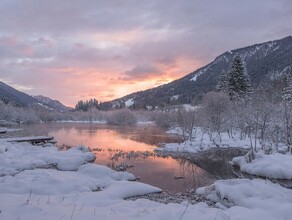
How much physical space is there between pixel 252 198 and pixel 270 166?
8445mm

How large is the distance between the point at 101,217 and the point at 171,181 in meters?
11.4

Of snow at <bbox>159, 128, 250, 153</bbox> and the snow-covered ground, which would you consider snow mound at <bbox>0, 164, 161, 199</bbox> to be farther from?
snow at <bbox>159, 128, 250, 153</bbox>

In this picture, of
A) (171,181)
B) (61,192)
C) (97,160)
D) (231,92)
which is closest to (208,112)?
(231,92)

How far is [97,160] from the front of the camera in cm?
2548

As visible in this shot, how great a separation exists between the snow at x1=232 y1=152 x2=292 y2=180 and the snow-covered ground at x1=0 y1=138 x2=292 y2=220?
4.89 metres

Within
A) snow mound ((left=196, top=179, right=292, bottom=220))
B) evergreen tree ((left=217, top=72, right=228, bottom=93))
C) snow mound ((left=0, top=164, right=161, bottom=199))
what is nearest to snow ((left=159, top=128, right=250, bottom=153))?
evergreen tree ((left=217, top=72, right=228, bottom=93))

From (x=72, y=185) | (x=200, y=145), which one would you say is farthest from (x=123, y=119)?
(x=72, y=185)

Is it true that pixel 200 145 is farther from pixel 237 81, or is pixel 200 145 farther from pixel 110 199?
pixel 110 199

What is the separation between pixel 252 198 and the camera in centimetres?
1248

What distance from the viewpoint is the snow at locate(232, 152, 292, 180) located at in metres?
19.2

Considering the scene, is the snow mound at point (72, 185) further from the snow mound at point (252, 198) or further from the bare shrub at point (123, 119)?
the bare shrub at point (123, 119)

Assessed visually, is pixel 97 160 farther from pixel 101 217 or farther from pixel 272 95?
pixel 272 95

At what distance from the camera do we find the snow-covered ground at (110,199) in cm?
778

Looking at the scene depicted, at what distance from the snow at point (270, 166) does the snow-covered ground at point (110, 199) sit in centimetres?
489
